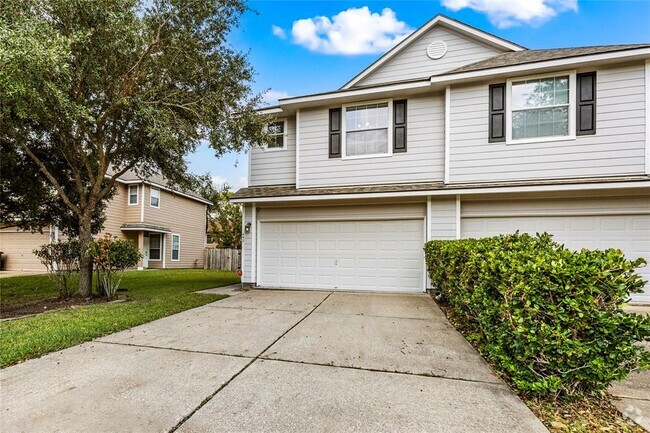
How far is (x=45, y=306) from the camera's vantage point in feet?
22.4

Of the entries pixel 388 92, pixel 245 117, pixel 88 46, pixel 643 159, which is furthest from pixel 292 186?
pixel 643 159

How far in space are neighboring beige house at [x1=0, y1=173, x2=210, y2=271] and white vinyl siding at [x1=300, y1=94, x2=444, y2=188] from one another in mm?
8833

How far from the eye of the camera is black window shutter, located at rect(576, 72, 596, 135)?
7.06 metres

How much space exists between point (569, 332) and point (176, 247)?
21156mm

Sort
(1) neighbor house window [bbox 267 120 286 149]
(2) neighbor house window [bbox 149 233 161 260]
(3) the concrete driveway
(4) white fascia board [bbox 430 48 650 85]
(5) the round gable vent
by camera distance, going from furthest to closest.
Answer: (2) neighbor house window [bbox 149 233 161 260]
(1) neighbor house window [bbox 267 120 286 149]
(5) the round gable vent
(4) white fascia board [bbox 430 48 650 85]
(3) the concrete driveway

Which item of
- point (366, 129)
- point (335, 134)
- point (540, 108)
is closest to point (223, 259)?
point (335, 134)

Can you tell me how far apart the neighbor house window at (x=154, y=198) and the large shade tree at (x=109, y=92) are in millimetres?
9655

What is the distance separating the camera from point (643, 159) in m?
6.80

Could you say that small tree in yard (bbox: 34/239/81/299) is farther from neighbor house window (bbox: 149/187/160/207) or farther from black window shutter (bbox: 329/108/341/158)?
neighbor house window (bbox: 149/187/160/207)

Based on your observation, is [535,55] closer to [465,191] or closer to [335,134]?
[465,191]

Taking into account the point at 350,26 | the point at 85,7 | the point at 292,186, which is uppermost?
the point at 350,26

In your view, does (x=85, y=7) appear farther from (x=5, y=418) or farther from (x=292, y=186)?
(x=5, y=418)

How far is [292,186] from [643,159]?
8295 mm

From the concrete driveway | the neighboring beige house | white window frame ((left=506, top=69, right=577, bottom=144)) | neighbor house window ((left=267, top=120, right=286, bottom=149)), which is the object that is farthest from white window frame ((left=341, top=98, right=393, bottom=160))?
the neighboring beige house
